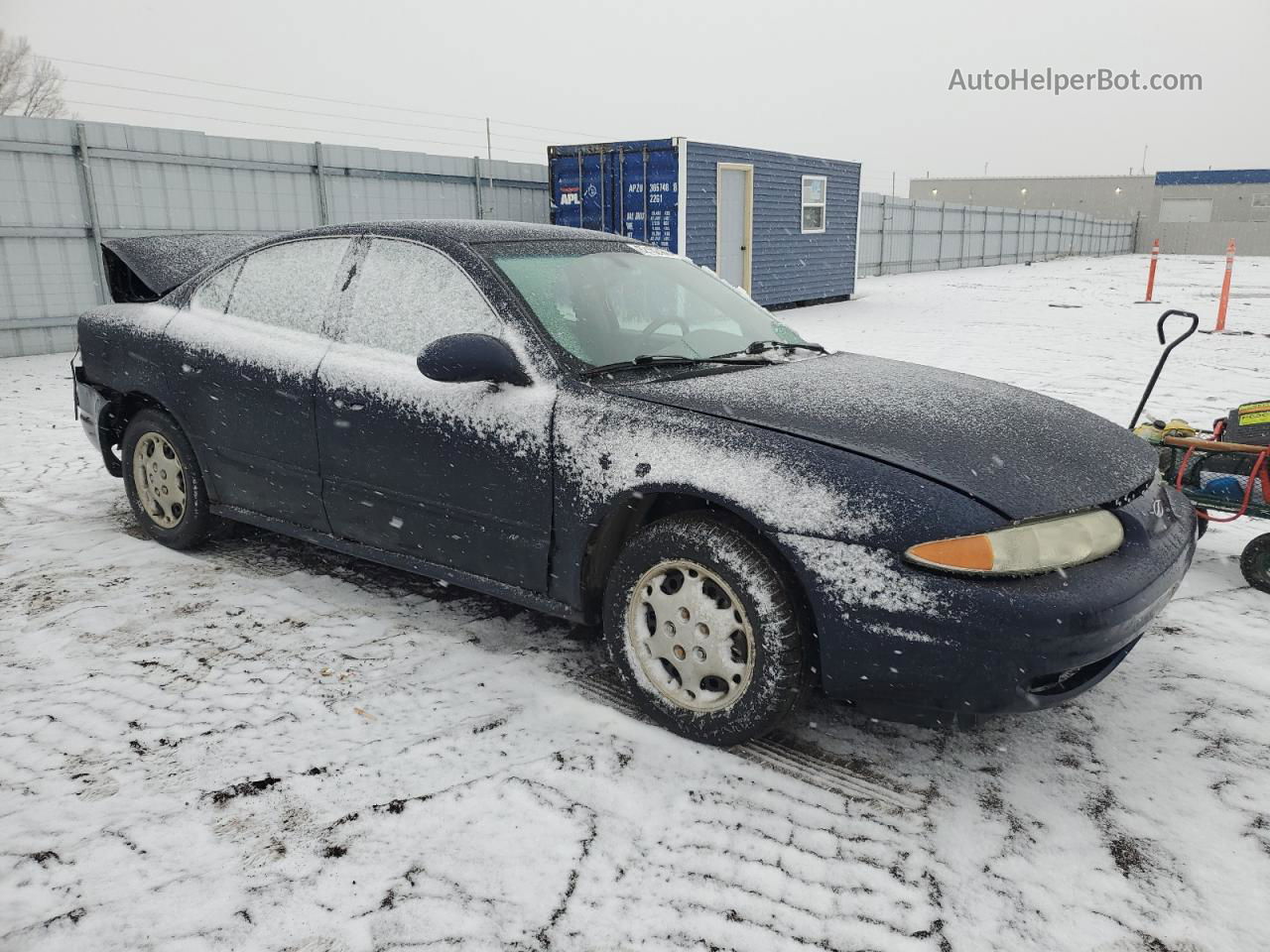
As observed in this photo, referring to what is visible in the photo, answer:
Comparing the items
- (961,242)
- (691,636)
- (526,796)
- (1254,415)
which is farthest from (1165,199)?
(526,796)

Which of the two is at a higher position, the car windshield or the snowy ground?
the car windshield

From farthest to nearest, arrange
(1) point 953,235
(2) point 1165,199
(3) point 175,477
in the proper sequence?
(2) point 1165,199, (1) point 953,235, (3) point 175,477

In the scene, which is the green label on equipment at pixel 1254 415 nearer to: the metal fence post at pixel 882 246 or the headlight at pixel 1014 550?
the headlight at pixel 1014 550

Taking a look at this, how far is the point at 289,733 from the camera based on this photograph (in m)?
2.81

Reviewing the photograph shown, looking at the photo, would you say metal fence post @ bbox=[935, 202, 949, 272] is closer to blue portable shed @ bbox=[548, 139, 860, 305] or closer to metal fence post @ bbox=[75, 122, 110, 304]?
blue portable shed @ bbox=[548, 139, 860, 305]

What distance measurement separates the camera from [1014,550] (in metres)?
2.31

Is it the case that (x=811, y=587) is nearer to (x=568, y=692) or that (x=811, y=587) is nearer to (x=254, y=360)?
(x=568, y=692)

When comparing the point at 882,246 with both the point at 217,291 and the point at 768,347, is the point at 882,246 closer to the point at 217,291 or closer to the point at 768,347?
the point at 768,347

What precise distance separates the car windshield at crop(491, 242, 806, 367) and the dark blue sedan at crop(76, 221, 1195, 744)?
1cm

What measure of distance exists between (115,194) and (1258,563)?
12358mm

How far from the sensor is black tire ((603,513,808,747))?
8.25 feet

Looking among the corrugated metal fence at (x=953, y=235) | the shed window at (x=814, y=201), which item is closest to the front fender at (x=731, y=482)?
the shed window at (x=814, y=201)

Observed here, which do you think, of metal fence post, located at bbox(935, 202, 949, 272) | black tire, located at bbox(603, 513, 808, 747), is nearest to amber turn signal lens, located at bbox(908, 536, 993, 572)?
black tire, located at bbox(603, 513, 808, 747)

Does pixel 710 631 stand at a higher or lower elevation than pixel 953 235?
lower
